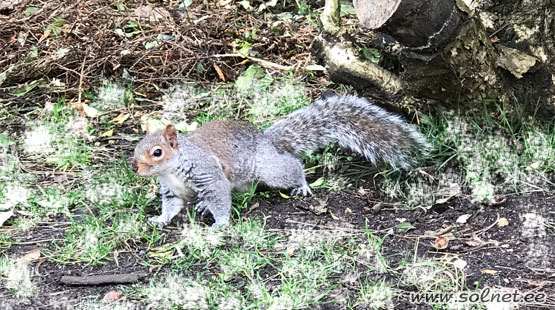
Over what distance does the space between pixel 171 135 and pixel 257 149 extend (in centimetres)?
53

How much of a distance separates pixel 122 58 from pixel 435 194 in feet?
8.45

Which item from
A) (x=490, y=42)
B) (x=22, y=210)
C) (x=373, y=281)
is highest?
(x=490, y=42)

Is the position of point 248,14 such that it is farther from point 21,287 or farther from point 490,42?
point 21,287

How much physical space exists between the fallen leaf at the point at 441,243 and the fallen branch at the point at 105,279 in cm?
124

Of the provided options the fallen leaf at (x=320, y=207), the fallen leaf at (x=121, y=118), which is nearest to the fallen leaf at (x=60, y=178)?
the fallen leaf at (x=121, y=118)

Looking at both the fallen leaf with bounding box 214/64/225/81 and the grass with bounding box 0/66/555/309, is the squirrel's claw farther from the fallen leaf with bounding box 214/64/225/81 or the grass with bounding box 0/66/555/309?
the fallen leaf with bounding box 214/64/225/81

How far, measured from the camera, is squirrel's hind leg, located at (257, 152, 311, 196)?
3.60 metres

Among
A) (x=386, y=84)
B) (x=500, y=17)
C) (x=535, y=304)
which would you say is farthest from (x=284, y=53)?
(x=535, y=304)

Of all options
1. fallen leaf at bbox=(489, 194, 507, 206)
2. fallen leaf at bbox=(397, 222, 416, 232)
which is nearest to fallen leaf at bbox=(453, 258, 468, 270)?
fallen leaf at bbox=(397, 222, 416, 232)

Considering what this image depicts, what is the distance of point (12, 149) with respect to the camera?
4.29 m

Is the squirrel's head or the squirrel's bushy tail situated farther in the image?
the squirrel's bushy tail

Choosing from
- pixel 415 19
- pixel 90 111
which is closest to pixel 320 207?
pixel 415 19

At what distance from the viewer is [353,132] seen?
12.1 feet

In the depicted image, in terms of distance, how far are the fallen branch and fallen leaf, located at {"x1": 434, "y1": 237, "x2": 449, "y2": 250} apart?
1241mm
